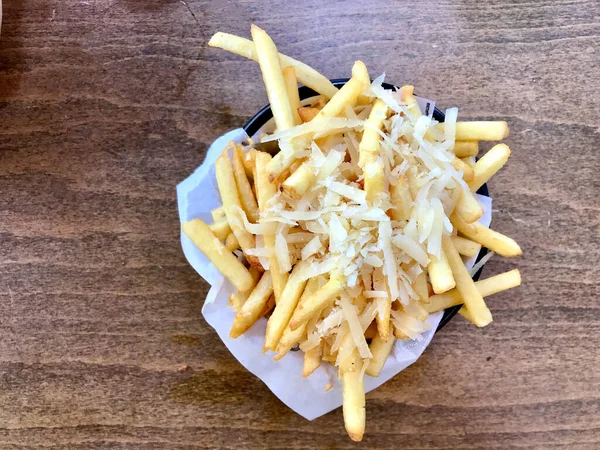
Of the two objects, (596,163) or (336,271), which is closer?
(336,271)

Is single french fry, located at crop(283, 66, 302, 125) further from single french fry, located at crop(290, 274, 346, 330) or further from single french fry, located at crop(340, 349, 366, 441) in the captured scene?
single french fry, located at crop(340, 349, 366, 441)

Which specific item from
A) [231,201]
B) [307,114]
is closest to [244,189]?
[231,201]

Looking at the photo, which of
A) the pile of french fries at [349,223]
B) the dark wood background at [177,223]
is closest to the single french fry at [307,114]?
the pile of french fries at [349,223]

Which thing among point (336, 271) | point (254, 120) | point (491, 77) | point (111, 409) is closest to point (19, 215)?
point (111, 409)

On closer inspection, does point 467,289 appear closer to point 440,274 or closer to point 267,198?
point 440,274

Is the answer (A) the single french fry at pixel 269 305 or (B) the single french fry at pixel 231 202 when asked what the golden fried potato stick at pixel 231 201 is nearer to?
(B) the single french fry at pixel 231 202

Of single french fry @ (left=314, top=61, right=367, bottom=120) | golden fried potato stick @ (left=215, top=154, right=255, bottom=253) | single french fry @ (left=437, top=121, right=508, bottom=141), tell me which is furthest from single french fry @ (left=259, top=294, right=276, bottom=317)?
single french fry @ (left=437, top=121, right=508, bottom=141)

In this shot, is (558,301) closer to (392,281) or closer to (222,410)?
(392,281)
